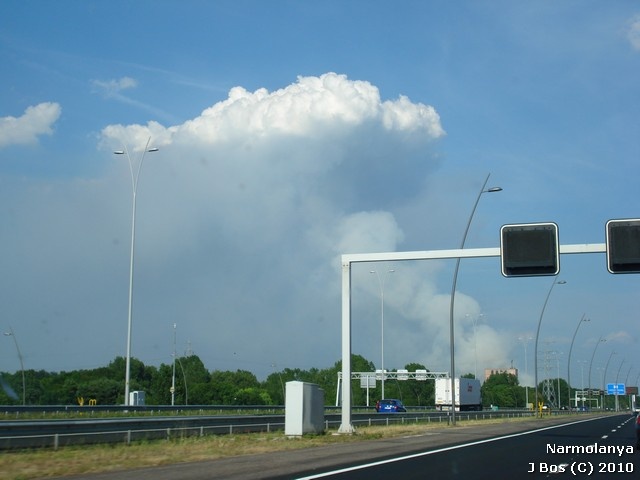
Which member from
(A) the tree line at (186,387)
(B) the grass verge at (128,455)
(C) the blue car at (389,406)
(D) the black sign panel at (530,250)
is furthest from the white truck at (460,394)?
(D) the black sign panel at (530,250)

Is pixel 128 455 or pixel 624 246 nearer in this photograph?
pixel 128 455

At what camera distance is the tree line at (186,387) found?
342ft

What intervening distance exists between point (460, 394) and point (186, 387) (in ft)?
126

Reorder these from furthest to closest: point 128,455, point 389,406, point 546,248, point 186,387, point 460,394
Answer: point 186,387 < point 460,394 < point 389,406 < point 546,248 < point 128,455

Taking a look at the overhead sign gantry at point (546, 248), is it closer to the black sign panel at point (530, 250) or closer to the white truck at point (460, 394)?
the black sign panel at point (530, 250)

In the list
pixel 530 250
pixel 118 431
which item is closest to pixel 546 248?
pixel 530 250

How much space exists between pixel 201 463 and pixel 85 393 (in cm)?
9031

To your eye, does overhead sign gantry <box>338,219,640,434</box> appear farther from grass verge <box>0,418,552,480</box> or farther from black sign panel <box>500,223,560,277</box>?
grass verge <box>0,418,552,480</box>

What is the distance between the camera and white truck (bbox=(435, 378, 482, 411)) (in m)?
84.9

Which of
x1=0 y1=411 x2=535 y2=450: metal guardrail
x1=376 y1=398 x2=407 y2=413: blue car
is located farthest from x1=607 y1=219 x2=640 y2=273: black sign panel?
x1=376 y1=398 x2=407 y2=413: blue car

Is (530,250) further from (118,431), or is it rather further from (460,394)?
(460,394)

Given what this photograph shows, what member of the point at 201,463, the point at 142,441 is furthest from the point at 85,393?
the point at 201,463

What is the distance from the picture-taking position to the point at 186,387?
347 ft

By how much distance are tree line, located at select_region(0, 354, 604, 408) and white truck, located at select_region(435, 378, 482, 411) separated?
18101mm
